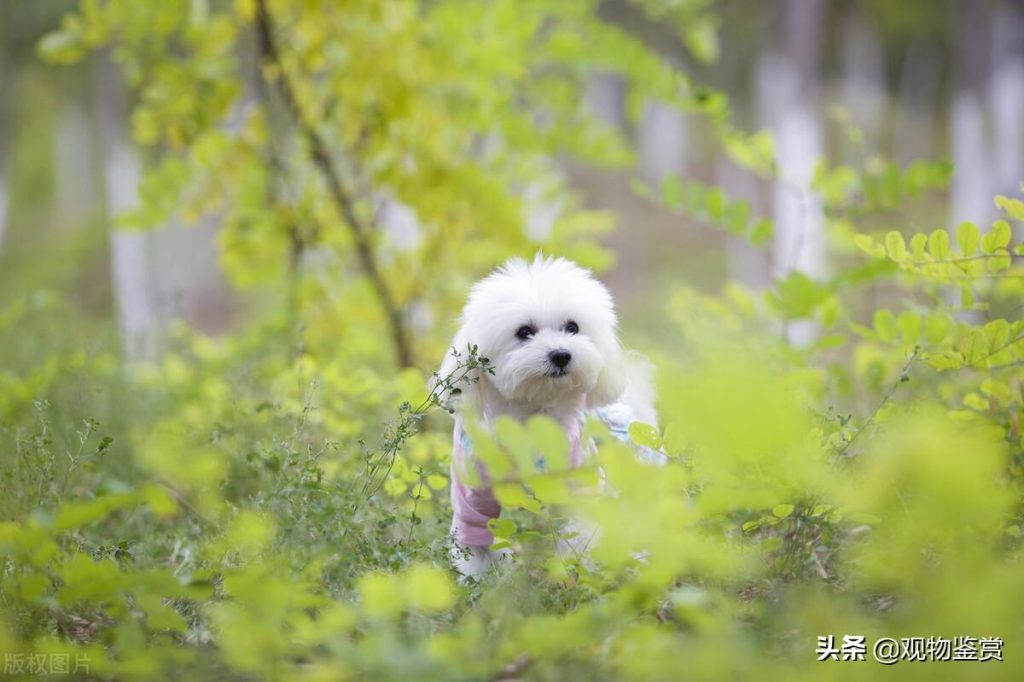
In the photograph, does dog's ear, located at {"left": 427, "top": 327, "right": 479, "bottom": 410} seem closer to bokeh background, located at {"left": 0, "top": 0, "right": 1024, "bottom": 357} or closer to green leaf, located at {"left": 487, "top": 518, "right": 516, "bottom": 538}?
green leaf, located at {"left": 487, "top": 518, "right": 516, "bottom": 538}

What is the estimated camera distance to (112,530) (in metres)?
3.27

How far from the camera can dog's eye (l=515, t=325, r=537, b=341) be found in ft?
10.5

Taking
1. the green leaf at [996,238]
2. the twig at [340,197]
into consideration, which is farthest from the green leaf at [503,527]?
the twig at [340,197]

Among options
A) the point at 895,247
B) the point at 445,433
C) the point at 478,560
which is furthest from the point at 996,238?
the point at 445,433

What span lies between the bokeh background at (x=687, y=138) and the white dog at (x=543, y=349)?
8131 millimetres

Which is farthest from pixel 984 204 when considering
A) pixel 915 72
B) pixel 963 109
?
pixel 915 72

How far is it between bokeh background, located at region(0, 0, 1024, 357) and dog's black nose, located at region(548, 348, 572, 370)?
838 cm

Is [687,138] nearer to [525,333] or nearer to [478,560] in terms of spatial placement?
[525,333]

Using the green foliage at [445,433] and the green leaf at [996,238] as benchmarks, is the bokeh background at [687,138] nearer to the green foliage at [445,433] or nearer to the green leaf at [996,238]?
the green foliage at [445,433]

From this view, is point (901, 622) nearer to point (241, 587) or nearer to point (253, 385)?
point (241, 587)

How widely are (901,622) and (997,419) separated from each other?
1503 mm

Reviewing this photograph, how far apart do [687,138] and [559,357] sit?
3826 cm

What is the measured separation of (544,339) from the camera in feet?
10.2

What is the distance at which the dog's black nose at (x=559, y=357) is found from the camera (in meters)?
3.04
